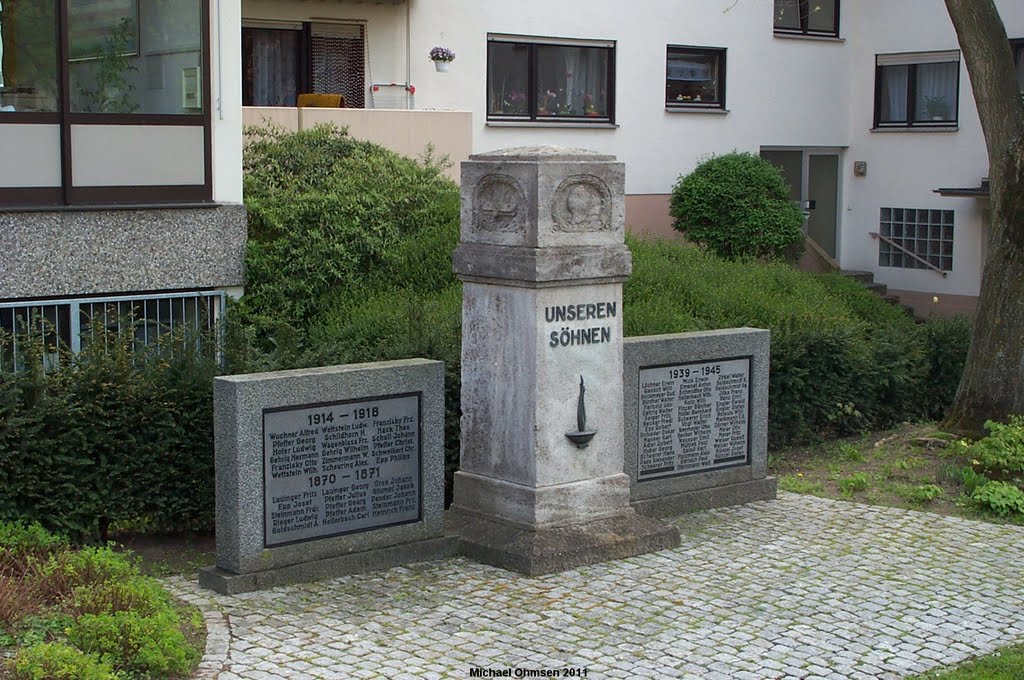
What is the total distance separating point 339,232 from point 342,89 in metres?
5.97

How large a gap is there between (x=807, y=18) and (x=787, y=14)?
413mm

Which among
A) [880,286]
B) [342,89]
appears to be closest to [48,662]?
[342,89]

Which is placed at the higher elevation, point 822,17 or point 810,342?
point 822,17

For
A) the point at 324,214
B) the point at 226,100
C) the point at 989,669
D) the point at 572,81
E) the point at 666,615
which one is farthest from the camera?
the point at 572,81

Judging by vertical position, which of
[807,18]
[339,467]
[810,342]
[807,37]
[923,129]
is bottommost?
[339,467]

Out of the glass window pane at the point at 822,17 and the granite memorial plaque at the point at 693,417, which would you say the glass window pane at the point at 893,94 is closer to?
the glass window pane at the point at 822,17

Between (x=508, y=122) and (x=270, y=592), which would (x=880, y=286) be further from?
(x=270, y=592)

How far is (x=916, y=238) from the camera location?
23719 mm

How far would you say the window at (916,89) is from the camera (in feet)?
76.2

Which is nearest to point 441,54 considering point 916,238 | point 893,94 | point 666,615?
point 893,94

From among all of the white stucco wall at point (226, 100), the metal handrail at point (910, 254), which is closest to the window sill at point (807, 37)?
the metal handrail at point (910, 254)

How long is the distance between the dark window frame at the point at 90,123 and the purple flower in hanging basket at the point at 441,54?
5954mm

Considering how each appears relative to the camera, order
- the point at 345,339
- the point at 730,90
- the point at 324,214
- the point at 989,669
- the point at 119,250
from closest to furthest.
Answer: the point at 989,669 < the point at 345,339 < the point at 119,250 < the point at 324,214 < the point at 730,90

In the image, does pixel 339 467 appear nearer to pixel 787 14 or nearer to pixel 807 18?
pixel 787 14
